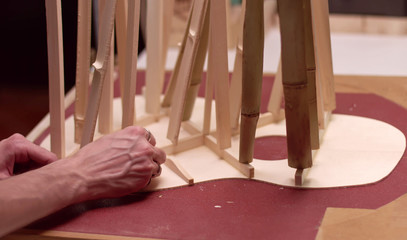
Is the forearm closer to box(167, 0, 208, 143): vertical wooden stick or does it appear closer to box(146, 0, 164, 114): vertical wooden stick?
box(167, 0, 208, 143): vertical wooden stick

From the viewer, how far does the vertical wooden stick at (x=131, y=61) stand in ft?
4.62

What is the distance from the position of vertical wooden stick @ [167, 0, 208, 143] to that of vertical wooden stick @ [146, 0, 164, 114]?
0.28 meters

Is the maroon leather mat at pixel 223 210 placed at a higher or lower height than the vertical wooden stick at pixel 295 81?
lower

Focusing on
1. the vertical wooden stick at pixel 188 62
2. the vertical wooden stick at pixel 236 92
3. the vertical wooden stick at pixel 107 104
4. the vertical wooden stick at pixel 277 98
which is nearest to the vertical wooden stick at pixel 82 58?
the vertical wooden stick at pixel 107 104

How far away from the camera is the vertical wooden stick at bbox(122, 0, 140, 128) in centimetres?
141

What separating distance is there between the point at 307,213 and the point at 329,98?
0.52 m

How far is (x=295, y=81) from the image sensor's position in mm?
1295

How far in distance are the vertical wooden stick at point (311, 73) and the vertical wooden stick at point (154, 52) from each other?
0.50 m

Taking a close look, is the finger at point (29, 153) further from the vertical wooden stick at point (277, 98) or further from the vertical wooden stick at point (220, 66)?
the vertical wooden stick at point (277, 98)

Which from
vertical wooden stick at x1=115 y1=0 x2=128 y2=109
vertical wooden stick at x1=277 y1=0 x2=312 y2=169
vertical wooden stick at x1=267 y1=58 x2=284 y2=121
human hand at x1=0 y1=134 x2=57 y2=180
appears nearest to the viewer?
vertical wooden stick at x1=277 y1=0 x2=312 y2=169

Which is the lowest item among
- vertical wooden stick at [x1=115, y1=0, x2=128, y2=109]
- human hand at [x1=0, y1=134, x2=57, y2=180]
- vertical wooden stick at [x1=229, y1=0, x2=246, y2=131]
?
human hand at [x1=0, y1=134, x2=57, y2=180]

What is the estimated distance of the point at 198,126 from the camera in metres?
1.73

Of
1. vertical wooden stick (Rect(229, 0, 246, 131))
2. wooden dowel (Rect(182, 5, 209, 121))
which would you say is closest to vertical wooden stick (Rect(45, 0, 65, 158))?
wooden dowel (Rect(182, 5, 209, 121))

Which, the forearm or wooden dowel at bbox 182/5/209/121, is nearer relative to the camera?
the forearm
